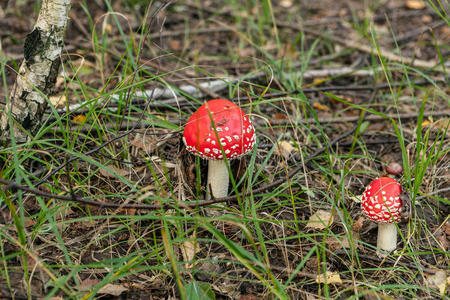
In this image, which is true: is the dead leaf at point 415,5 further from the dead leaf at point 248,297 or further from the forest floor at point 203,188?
the dead leaf at point 248,297

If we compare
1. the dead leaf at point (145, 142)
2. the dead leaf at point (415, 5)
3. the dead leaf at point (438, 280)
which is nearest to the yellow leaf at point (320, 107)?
the dead leaf at point (145, 142)

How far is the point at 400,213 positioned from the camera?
245cm

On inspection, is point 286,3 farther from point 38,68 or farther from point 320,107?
A: point 38,68

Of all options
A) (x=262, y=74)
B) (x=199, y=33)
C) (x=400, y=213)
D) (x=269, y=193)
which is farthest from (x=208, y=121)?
(x=199, y=33)

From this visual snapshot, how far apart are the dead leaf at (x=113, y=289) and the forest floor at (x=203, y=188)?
0.04 feet

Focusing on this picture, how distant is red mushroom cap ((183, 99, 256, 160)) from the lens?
7.79 feet

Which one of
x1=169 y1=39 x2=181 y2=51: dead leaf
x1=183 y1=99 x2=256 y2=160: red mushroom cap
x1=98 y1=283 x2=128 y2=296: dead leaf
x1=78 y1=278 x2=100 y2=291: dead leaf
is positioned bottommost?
x1=98 y1=283 x2=128 y2=296: dead leaf

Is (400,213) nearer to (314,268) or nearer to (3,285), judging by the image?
(314,268)

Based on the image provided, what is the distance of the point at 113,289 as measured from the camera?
82.6 inches

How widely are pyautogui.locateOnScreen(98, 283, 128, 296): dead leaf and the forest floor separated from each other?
11 millimetres

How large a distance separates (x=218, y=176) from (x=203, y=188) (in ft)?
0.41

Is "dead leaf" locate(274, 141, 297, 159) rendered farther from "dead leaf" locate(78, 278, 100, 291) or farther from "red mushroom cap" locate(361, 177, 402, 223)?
"dead leaf" locate(78, 278, 100, 291)

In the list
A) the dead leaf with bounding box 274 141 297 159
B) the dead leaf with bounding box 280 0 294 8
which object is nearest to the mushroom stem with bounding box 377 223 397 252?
the dead leaf with bounding box 274 141 297 159

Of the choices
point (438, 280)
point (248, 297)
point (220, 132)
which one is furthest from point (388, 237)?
point (220, 132)
